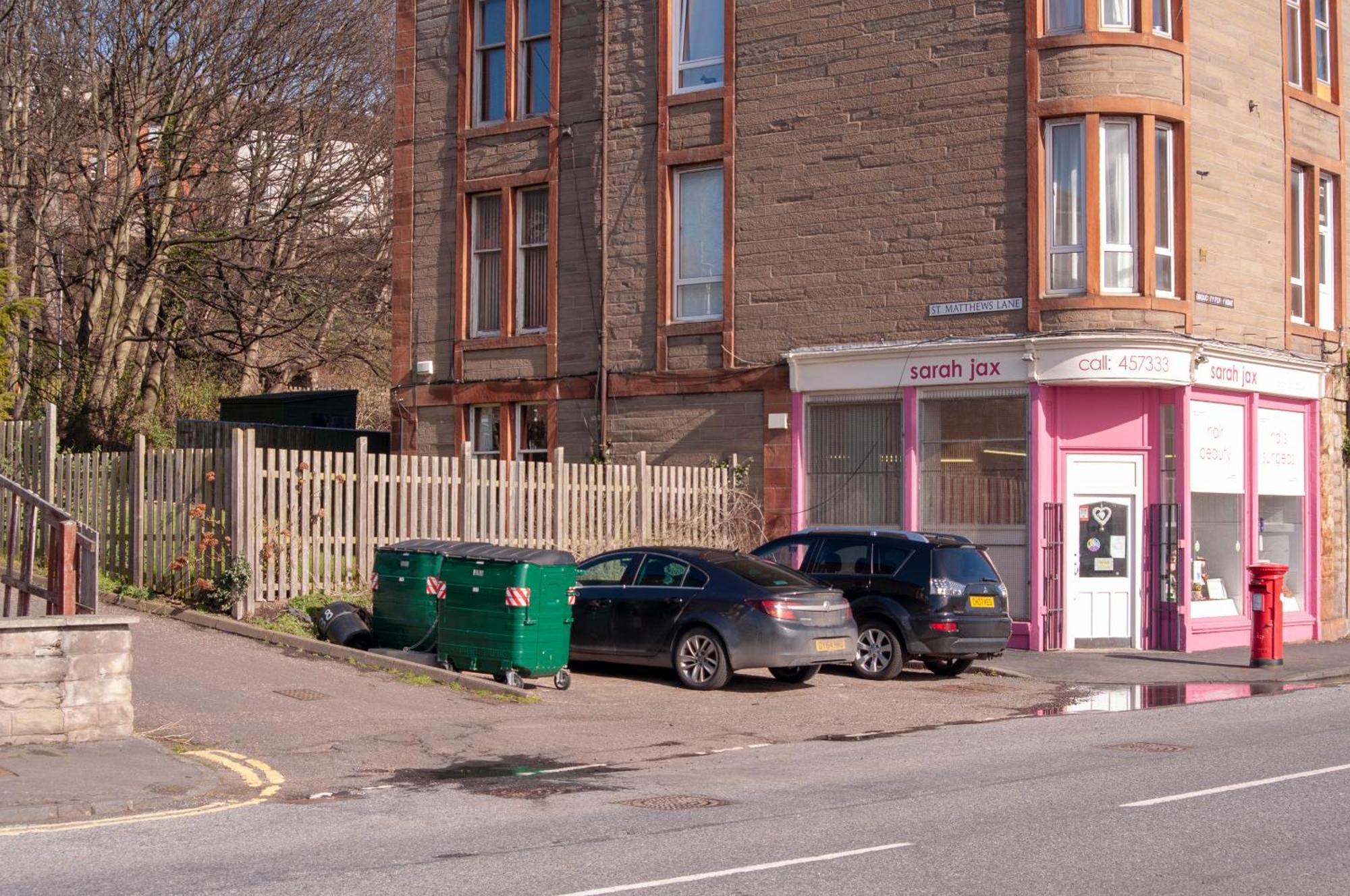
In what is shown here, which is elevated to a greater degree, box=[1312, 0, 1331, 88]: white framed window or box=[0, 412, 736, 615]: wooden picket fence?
box=[1312, 0, 1331, 88]: white framed window

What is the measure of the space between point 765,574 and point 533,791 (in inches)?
238

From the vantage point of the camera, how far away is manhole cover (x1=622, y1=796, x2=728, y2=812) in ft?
30.6

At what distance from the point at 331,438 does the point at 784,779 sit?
20072mm

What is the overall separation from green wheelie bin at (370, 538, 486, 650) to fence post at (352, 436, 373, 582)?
A: 1.53 metres

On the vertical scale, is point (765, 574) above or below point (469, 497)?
below

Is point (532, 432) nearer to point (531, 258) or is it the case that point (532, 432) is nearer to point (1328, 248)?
point (531, 258)

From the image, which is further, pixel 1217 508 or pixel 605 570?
pixel 1217 508

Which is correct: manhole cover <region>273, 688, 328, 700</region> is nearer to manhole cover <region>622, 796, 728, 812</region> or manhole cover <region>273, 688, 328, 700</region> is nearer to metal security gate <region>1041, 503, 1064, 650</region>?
manhole cover <region>622, 796, 728, 812</region>

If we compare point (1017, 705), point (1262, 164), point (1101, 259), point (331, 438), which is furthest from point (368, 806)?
point (331, 438)

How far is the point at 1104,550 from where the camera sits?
67.5ft

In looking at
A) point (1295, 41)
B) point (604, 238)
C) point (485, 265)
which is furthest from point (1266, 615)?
point (485, 265)

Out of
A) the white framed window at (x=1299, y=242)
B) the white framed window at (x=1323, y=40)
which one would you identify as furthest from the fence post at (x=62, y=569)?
the white framed window at (x=1323, y=40)

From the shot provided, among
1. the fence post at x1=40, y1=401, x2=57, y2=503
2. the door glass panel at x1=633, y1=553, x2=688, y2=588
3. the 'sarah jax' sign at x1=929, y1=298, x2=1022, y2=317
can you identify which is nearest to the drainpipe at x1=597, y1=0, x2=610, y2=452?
the 'sarah jax' sign at x1=929, y1=298, x2=1022, y2=317

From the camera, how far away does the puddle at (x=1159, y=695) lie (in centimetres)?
1524
